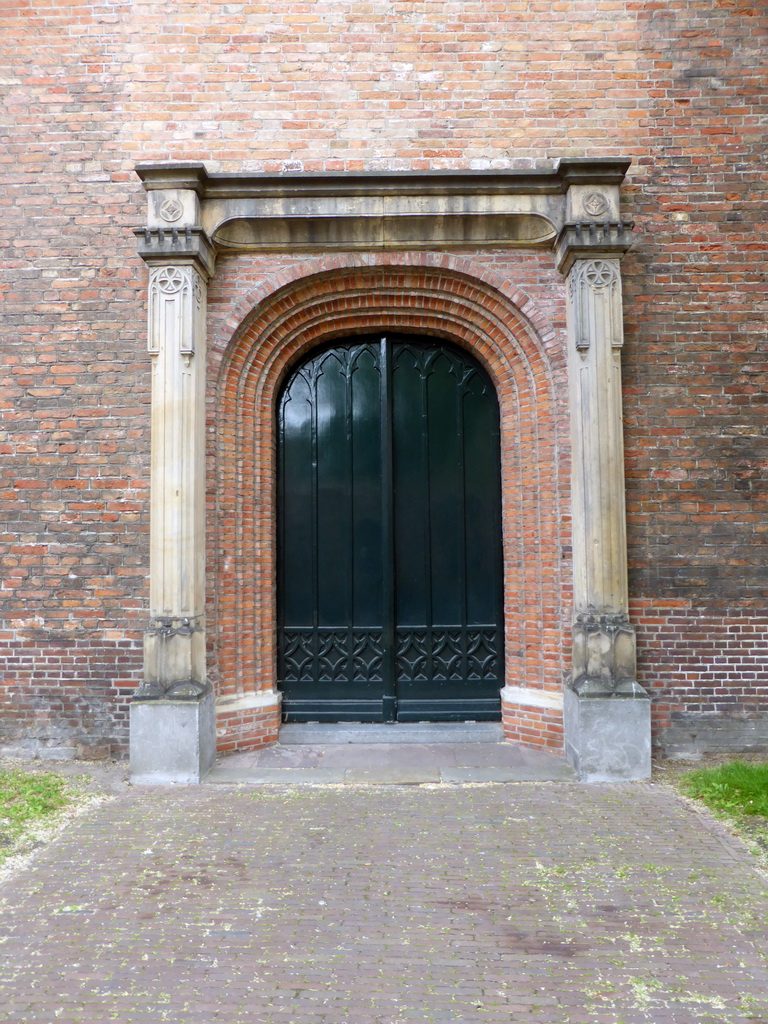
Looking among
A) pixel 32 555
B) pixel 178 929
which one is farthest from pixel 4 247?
pixel 178 929

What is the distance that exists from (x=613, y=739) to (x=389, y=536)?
2.54 m

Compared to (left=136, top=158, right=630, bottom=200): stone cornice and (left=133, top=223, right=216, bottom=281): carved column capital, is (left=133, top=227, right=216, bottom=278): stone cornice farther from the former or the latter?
(left=136, top=158, right=630, bottom=200): stone cornice

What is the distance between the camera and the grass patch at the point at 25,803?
4316 millimetres

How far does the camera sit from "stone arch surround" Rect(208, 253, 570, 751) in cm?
588

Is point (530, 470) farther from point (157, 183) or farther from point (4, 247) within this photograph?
point (4, 247)

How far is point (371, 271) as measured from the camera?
610cm

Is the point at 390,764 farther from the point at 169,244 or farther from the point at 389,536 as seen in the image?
the point at 169,244

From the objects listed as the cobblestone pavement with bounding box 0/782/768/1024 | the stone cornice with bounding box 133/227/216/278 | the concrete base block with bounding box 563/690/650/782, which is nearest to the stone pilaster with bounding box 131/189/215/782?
the stone cornice with bounding box 133/227/216/278

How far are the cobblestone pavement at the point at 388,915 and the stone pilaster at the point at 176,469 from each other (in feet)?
2.96

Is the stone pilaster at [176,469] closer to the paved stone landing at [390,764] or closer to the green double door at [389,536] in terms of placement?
the paved stone landing at [390,764]

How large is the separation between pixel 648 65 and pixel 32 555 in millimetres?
6869

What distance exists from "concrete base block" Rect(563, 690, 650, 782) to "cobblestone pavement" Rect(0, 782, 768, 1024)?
374 mm

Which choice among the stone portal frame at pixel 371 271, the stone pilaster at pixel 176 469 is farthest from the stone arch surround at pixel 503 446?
Answer: the stone pilaster at pixel 176 469

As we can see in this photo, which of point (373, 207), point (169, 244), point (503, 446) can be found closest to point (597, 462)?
point (503, 446)
